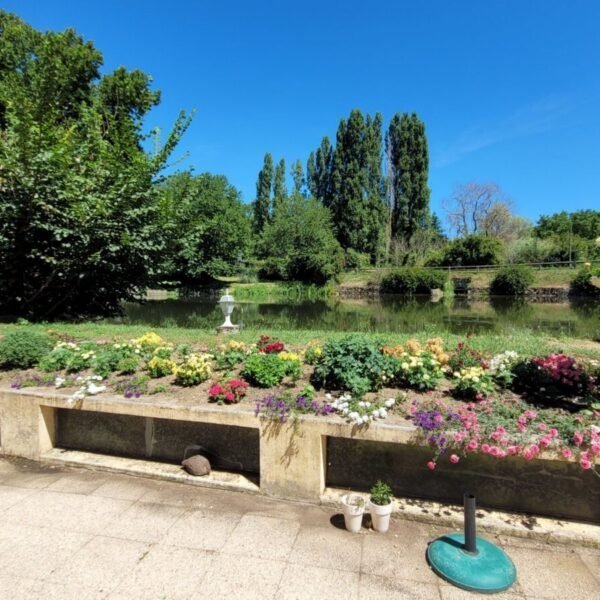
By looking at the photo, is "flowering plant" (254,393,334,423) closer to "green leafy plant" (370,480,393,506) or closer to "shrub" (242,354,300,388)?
"shrub" (242,354,300,388)

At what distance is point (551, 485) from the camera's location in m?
2.47

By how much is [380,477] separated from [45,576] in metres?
2.02

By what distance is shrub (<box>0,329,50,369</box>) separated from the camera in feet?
12.6

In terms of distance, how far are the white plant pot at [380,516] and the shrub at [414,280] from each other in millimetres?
31958

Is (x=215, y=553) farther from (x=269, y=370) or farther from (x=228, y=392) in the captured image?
(x=269, y=370)

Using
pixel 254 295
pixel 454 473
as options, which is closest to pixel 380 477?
pixel 454 473

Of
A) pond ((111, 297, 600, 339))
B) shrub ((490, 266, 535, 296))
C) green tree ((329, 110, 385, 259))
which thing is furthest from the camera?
green tree ((329, 110, 385, 259))

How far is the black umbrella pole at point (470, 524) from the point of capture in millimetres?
2102

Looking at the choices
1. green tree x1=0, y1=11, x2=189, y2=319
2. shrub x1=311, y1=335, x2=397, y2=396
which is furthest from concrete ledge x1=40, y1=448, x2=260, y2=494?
green tree x1=0, y1=11, x2=189, y2=319

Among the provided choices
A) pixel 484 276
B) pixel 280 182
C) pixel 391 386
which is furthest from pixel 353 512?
pixel 280 182

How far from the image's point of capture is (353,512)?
7.61 feet

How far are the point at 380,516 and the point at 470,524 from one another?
1.64ft

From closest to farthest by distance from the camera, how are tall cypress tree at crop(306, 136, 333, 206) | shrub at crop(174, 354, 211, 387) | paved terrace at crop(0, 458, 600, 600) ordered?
paved terrace at crop(0, 458, 600, 600), shrub at crop(174, 354, 211, 387), tall cypress tree at crop(306, 136, 333, 206)

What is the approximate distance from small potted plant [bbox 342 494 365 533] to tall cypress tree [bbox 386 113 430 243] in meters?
37.5
